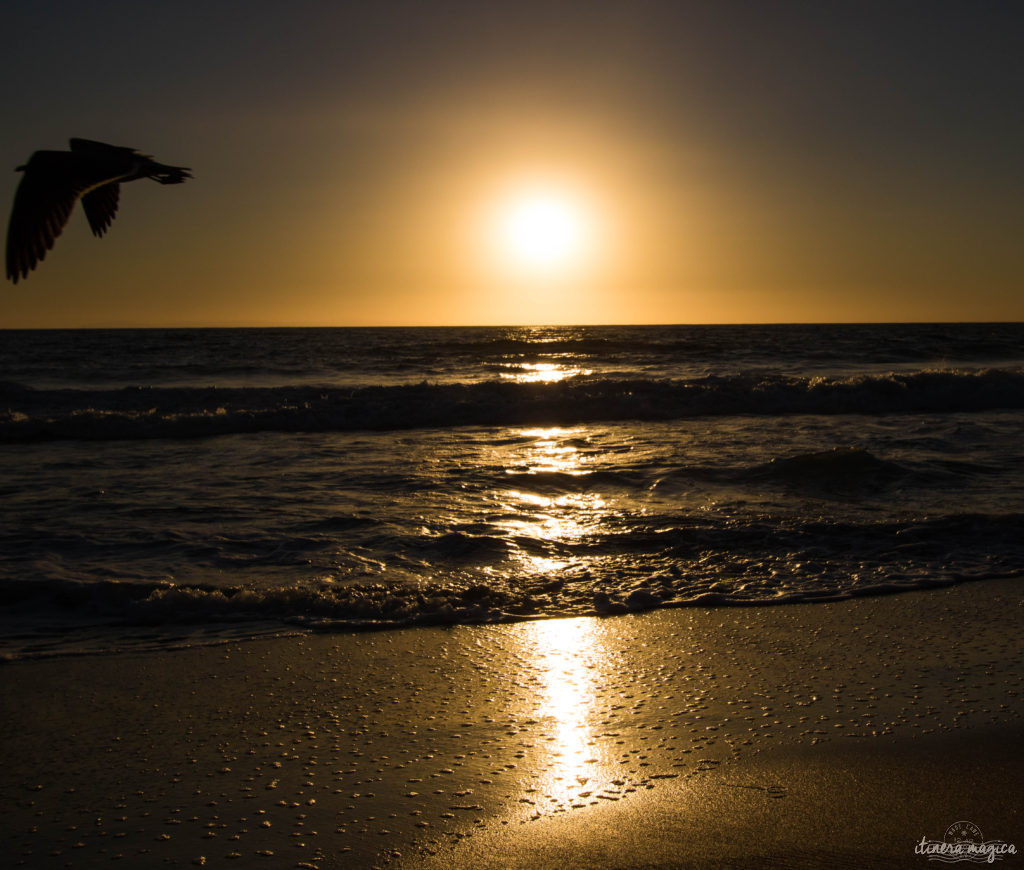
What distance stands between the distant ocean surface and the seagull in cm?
190

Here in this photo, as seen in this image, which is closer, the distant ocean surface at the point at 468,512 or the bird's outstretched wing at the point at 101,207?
the distant ocean surface at the point at 468,512

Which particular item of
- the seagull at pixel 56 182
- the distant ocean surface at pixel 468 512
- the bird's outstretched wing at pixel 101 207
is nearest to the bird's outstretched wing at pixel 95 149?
the seagull at pixel 56 182

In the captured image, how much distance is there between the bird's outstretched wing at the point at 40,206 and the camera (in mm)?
4664

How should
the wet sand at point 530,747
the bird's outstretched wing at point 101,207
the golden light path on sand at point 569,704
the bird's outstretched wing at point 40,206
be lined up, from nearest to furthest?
the wet sand at point 530,747, the golden light path on sand at point 569,704, the bird's outstretched wing at point 40,206, the bird's outstretched wing at point 101,207

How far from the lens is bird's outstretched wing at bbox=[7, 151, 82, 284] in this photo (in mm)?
4664

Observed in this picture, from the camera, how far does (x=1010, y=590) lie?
15.3ft

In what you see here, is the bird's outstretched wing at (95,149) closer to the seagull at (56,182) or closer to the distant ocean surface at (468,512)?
the seagull at (56,182)

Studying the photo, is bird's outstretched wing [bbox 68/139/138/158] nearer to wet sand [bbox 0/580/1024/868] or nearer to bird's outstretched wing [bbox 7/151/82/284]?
bird's outstretched wing [bbox 7/151/82/284]

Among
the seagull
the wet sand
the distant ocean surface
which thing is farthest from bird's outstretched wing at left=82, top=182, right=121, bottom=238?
the wet sand

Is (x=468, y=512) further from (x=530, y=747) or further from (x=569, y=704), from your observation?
(x=530, y=747)

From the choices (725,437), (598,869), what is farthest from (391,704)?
(725,437)

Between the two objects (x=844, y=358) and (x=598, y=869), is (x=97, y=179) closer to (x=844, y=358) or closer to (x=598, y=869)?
(x=598, y=869)

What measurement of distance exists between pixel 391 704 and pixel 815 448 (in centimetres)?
762

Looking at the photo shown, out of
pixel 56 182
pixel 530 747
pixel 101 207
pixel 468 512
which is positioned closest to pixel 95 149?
pixel 56 182
